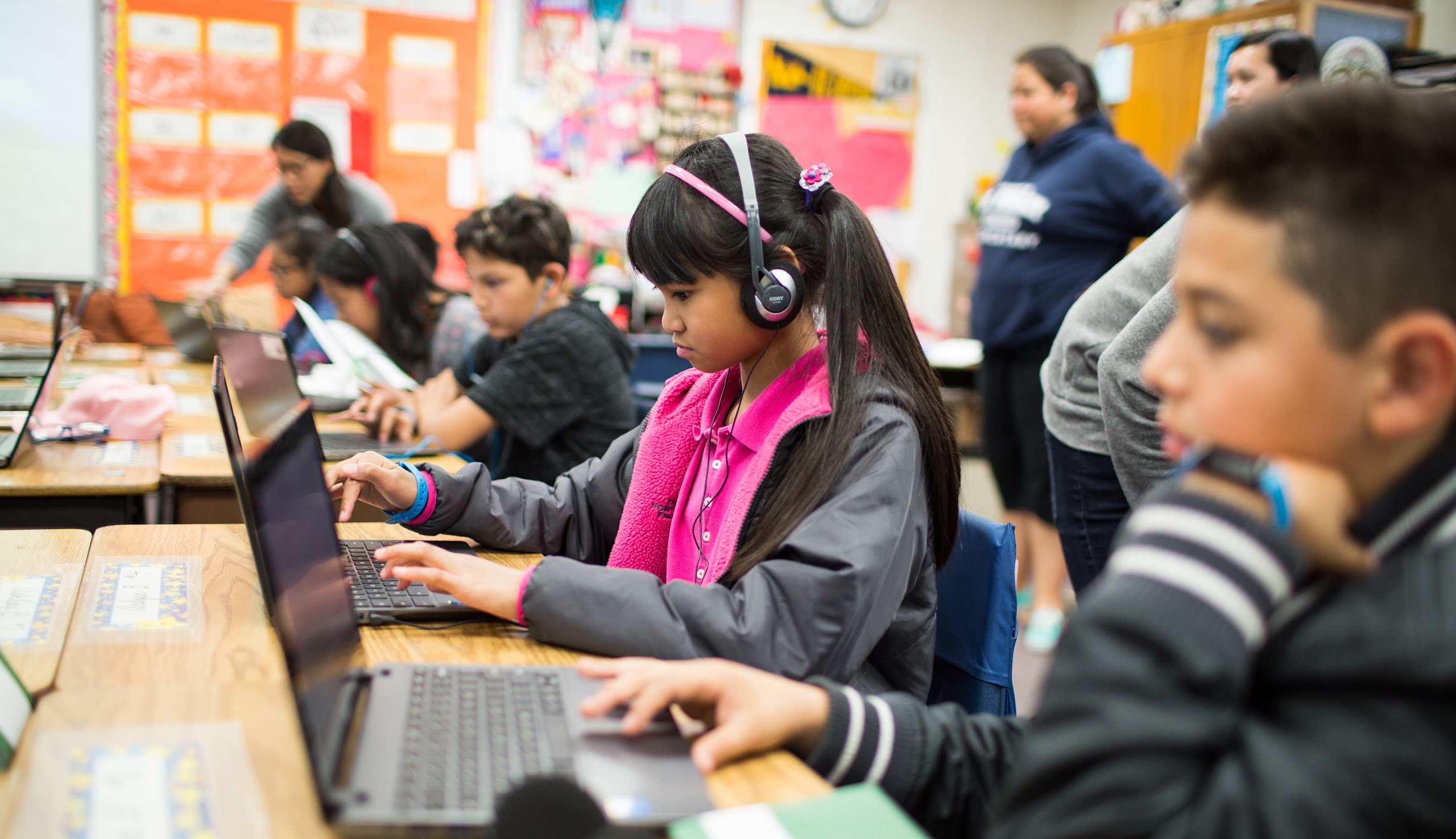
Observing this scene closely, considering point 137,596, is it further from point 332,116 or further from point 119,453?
point 332,116

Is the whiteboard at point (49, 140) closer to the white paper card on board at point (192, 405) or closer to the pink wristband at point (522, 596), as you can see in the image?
the white paper card on board at point (192, 405)

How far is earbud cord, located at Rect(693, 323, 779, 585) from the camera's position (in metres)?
1.17

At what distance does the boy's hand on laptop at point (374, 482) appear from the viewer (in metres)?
1.23

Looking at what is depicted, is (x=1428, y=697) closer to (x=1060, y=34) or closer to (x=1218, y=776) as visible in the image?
(x=1218, y=776)

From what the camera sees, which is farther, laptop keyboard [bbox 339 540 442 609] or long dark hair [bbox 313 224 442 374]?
long dark hair [bbox 313 224 442 374]

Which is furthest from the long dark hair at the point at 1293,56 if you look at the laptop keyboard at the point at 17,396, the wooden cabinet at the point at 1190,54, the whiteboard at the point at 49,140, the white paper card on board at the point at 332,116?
the whiteboard at the point at 49,140

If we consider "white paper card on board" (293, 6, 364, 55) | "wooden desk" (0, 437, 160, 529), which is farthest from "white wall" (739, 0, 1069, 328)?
"wooden desk" (0, 437, 160, 529)

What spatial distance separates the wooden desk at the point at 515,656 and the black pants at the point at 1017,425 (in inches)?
80.9

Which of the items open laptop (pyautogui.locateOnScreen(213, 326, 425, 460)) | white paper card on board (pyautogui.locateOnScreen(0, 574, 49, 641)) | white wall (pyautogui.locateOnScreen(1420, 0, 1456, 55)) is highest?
white wall (pyautogui.locateOnScreen(1420, 0, 1456, 55))

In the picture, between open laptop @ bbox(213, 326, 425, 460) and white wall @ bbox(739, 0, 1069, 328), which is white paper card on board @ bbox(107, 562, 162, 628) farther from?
white wall @ bbox(739, 0, 1069, 328)

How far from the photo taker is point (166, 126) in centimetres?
436

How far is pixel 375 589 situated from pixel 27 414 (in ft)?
3.16

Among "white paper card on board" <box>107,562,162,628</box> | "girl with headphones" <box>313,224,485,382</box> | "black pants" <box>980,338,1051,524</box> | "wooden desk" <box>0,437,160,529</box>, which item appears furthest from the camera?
"black pants" <box>980,338,1051,524</box>

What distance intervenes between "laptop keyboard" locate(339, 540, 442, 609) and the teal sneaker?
200 centimetres
